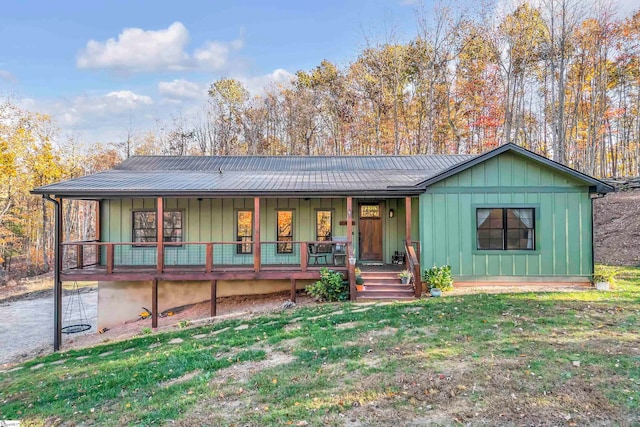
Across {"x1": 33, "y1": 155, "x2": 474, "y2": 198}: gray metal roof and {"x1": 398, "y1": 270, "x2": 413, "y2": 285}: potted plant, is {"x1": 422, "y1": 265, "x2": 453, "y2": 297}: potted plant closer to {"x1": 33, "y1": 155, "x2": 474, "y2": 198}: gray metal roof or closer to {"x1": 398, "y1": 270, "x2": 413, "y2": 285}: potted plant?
{"x1": 398, "y1": 270, "x2": 413, "y2": 285}: potted plant

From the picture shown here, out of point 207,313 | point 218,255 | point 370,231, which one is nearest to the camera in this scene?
point 207,313

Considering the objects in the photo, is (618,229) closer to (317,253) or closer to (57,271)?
(317,253)

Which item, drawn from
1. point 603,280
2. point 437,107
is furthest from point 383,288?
point 437,107

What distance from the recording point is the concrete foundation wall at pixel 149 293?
Result: 1125 centimetres

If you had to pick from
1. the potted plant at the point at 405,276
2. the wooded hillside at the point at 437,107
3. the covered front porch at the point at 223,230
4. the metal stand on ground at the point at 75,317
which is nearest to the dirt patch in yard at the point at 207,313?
the covered front porch at the point at 223,230

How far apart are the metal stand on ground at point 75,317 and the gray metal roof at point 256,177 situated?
5.43 m

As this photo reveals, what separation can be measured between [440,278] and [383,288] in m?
1.52

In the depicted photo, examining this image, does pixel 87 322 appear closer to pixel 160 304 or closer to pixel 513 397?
pixel 160 304

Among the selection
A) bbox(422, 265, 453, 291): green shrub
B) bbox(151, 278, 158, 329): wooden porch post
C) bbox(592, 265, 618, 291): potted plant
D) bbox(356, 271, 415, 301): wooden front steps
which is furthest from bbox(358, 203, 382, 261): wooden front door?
bbox(151, 278, 158, 329): wooden porch post

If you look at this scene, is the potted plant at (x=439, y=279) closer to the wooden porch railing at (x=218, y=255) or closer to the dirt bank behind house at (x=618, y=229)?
the wooden porch railing at (x=218, y=255)

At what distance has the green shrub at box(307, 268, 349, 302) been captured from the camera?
944 centimetres

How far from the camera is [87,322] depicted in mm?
Result: 13641

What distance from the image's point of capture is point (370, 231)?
A: 1224 cm

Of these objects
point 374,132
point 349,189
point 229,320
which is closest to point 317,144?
point 374,132
